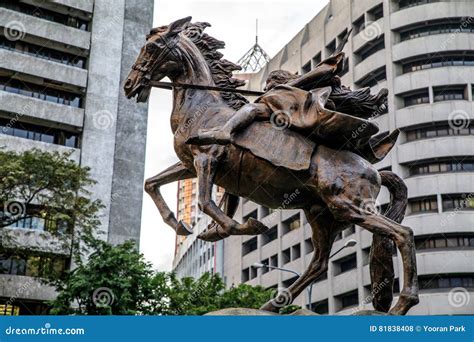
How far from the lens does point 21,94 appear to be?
146ft

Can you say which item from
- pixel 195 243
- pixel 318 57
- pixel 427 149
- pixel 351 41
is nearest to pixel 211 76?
pixel 427 149

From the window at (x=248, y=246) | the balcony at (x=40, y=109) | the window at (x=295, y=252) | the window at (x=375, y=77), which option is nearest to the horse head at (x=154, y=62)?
the balcony at (x=40, y=109)

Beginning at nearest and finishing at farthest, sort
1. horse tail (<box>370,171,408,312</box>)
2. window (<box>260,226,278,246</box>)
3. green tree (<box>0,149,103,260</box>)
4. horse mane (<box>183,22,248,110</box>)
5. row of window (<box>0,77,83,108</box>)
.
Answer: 1. horse tail (<box>370,171,408,312</box>)
2. horse mane (<box>183,22,248,110</box>)
3. green tree (<box>0,149,103,260</box>)
4. row of window (<box>0,77,83,108</box>)
5. window (<box>260,226,278,246</box>)

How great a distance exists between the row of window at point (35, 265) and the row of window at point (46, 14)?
17169 mm

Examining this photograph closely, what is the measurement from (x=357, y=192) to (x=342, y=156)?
1.75 feet

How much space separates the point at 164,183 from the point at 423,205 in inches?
1590

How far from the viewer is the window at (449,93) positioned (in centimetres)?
4850

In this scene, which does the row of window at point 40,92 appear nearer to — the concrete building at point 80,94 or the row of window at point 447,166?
the concrete building at point 80,94

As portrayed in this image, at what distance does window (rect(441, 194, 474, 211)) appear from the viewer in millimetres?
45438

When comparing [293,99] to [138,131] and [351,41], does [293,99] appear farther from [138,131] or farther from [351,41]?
[351,41]

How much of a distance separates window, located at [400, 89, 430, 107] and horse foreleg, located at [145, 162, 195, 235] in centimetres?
4285
